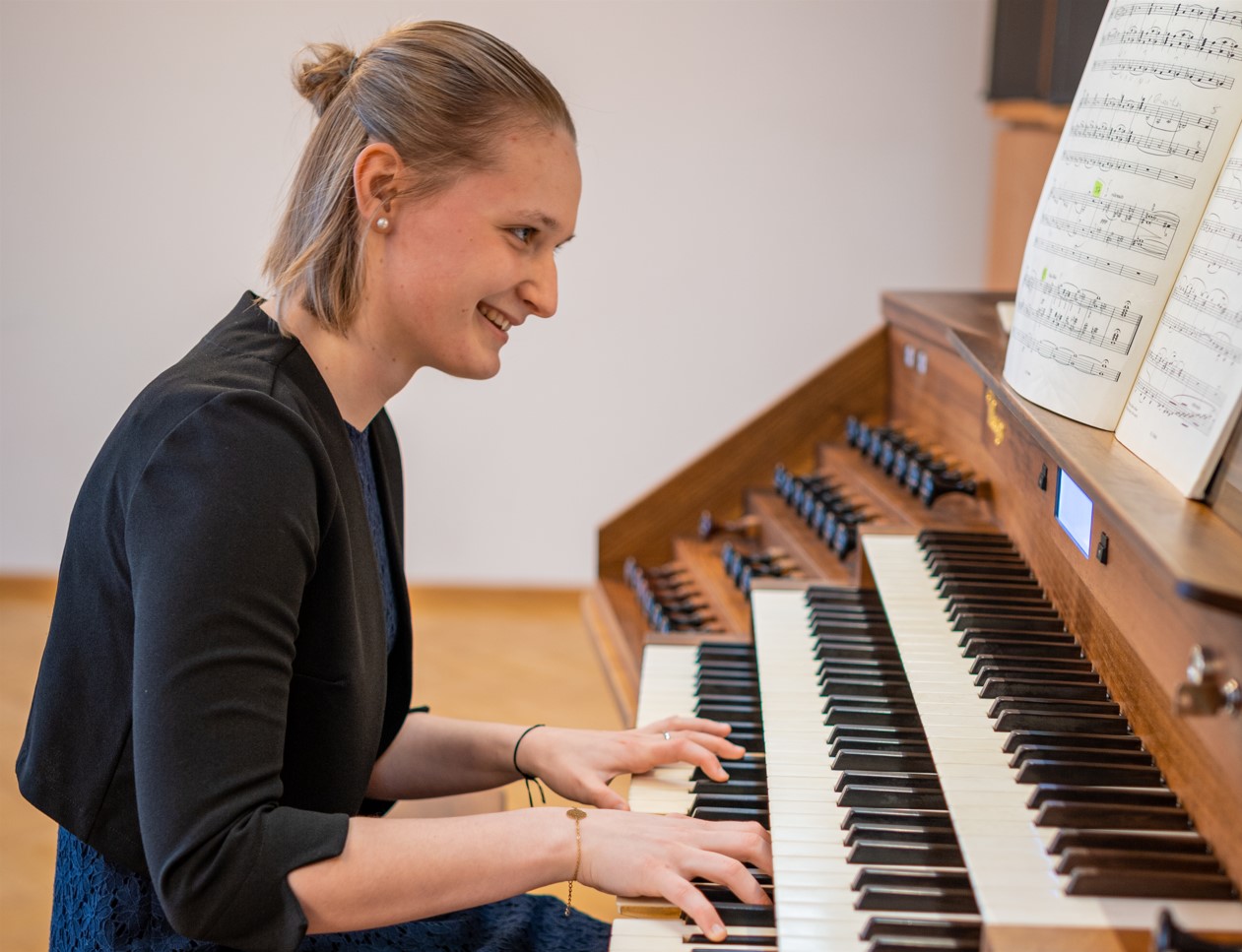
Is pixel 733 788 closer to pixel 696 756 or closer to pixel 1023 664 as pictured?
pixel 696 756

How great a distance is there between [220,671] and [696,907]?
0.48 meters

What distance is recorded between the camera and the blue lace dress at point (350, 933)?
123 centimetres

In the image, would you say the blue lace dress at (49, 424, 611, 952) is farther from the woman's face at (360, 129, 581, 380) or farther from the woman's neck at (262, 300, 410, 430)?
the woman's face at (360, 129, 581, 380)

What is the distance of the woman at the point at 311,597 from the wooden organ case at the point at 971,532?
0.78 ft

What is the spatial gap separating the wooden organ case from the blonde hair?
2.20 ft

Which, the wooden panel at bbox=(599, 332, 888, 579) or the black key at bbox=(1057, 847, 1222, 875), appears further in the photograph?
the wooden panel at bbox=(599, 332, 888, 579)

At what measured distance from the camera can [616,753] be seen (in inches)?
58.6

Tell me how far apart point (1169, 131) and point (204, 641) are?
1.08 meters

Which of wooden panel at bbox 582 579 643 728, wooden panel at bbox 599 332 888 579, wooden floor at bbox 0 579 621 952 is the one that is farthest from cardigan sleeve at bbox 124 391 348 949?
wooden panel at bbox 599 332 888 579

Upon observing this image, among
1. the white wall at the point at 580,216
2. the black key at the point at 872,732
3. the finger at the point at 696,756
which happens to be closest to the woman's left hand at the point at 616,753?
the finger at the point at 696,756

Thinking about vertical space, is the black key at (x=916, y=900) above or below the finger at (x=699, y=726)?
above

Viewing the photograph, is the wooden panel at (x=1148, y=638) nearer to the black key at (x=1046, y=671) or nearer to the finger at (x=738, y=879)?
the black key at (x=1046, y=671)

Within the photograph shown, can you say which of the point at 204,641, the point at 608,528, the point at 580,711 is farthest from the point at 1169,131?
the point at 580,711

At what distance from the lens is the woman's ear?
122 cm
